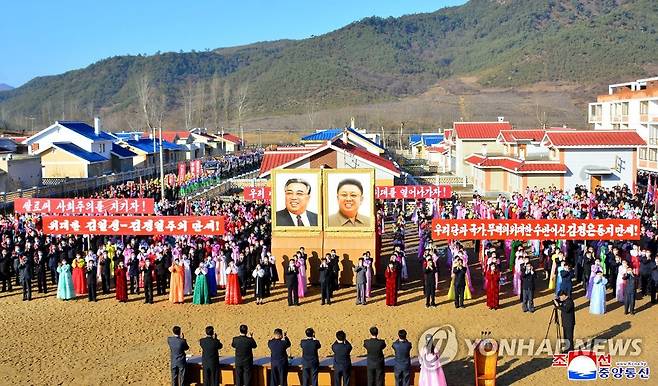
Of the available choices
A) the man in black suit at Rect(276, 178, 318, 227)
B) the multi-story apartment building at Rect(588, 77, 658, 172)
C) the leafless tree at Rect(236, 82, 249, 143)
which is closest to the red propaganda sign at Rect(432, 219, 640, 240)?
the man in black suit at Rect(276, 178, 318, 227)

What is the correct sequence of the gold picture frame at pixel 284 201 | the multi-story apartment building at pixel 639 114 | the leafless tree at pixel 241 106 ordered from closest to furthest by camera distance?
the gold picture frame at pixel 284 201, the multi-story apartment building at pixel 639 114, the leafless tree at pixel 241 106

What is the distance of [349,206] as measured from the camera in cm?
1866

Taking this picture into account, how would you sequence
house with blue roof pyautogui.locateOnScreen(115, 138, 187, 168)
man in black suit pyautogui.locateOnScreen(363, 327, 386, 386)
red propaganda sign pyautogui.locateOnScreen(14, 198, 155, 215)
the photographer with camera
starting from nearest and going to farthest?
man in black suit pyautogui.locateOnScreen(363, 327, 386, 386) < the photographer with camera < red propaganda sign pyautogui.locateOnScreen(14, 198, 155, 215) < house with blue roof pyautogui.locateOnScreen(115, 138, 187, 168)

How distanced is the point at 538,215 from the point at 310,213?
1002 centimetres

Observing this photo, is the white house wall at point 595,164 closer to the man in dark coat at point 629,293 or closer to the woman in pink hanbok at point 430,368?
the man in dark coat at point 629,293

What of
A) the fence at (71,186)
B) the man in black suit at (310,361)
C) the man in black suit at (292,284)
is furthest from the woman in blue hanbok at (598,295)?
the fence at (71,186)

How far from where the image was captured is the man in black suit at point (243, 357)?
1088 centimetres

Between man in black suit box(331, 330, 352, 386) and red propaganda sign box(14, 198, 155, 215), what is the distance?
39.8ft

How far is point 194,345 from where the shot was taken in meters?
13.9

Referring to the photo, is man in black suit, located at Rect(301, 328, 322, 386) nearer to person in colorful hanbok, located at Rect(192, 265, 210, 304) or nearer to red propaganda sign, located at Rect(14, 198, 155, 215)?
person in colorful hanbok, located at Rect(192, 265, 210, 304)

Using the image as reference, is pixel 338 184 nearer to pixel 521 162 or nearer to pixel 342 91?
pixel 521 162

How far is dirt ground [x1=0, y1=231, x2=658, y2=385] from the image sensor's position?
40.6 ft

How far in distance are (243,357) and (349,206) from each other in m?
8.30

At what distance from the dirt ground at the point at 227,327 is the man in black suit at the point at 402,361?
1.36m
